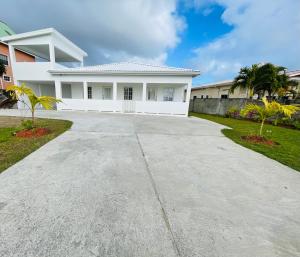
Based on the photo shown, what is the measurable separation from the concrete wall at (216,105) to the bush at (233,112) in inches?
12.0

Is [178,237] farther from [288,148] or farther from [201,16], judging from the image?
[201,16]

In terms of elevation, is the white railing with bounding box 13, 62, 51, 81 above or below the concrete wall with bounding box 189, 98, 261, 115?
above

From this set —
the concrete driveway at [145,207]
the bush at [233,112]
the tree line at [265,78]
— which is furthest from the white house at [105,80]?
the concrete driveway at [145,207]

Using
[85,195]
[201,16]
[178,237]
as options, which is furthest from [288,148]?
[201,16]

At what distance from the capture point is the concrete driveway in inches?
55.1

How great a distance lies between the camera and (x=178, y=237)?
151 centimetres

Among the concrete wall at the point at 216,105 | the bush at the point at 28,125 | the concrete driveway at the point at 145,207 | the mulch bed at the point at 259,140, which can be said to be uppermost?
the concrete wall at the point at 216,105

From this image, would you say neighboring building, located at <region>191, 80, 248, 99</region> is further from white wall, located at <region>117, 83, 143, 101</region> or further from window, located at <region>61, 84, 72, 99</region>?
window, located at <region>61, 84, 72, 99</region>

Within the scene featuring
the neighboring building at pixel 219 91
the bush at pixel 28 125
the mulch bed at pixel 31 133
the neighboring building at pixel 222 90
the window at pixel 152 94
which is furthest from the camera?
the neighboring building at pixel 219 91

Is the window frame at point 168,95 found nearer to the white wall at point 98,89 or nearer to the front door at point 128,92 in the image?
the front door at point 128,92

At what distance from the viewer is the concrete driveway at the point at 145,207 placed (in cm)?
140

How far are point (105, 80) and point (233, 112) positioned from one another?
38.3ft

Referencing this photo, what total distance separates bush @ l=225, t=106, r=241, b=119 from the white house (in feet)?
16.3

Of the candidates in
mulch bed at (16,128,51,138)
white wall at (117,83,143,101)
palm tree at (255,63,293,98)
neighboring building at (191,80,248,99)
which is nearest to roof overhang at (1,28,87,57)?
white wall at (117,83,143,101)
